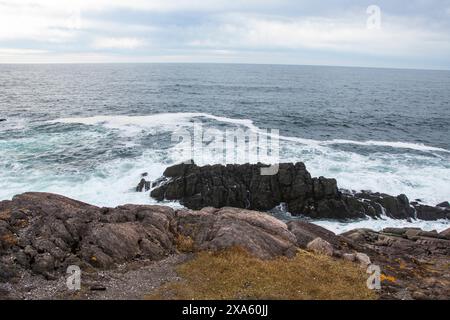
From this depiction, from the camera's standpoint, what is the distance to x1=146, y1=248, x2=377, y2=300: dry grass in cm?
1778

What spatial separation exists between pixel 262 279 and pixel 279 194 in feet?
76.5

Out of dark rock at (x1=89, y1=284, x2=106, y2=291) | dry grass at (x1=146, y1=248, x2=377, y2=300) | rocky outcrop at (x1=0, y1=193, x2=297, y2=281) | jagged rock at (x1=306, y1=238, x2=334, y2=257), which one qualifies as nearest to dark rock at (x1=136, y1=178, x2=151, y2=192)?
rocky outcrop at (x1=0, y1=193, x2=297, y2=281)

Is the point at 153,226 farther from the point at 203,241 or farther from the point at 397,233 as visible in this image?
the point at 397,233

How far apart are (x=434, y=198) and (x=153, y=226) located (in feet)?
106

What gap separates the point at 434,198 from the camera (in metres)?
41.9

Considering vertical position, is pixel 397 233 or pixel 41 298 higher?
pixel 41 298

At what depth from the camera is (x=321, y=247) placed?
2436 centimetres

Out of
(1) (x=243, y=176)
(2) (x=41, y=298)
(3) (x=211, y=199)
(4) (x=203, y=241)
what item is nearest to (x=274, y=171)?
(1) (x=243, y=176)

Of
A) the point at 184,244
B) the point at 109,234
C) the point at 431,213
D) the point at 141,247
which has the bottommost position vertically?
the point at 431,213

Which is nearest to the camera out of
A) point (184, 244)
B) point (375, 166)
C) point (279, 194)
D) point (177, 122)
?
point (184, 244)

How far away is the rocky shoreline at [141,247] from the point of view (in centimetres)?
1862

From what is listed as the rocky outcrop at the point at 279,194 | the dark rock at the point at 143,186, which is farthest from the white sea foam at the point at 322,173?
the rocky outcrop at the point at 279,194

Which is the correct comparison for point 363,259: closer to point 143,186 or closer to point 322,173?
point 322,173

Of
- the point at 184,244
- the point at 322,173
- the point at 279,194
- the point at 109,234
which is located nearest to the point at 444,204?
the point at 322,173
